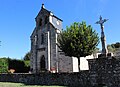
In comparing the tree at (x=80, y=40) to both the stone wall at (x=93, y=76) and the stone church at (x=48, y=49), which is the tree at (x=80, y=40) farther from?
the stone wall at (x=93, y=76)

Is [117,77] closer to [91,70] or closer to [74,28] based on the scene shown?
[91,70]

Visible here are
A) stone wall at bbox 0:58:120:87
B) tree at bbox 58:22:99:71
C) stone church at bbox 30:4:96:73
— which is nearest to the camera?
stone wall at bbox 0:58:120:87

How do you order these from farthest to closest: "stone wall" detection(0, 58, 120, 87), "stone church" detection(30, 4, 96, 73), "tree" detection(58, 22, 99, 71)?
"stone church" detection(30, 4, 96, 73) < "tree" detection(58, 22, 99, 71) < "stone wall" detection(0, 58, 120, 87)

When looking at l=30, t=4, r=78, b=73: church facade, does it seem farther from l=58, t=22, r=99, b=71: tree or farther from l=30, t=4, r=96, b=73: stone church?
l=58, t=22, r=99, b=71: tree

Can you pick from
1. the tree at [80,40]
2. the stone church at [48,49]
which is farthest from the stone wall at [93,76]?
the stone church at [48,49]

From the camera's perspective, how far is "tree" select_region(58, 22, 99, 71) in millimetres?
23977

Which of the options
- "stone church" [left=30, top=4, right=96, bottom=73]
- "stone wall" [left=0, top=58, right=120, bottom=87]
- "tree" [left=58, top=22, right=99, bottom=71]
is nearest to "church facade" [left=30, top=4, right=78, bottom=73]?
"stone church" [left=30, top=4, right=96, bottom=73]

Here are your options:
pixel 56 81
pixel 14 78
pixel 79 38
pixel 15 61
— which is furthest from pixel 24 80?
pixel 15 61

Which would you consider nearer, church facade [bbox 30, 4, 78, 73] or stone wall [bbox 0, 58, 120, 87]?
stone wall [bbox 0, 58, 120, 87]

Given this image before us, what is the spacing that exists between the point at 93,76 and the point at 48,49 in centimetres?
1788

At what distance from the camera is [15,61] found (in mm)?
34250

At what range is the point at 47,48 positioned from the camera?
31094mm

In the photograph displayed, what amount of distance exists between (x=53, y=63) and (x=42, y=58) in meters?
3.14

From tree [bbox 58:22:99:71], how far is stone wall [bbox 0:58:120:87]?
6.59m
